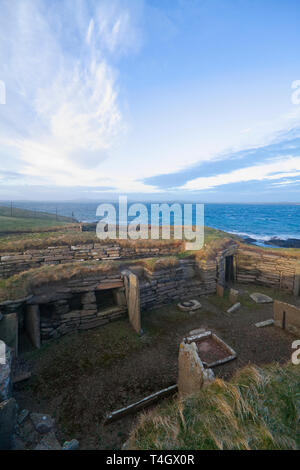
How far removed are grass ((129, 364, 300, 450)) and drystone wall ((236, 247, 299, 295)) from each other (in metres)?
10.1

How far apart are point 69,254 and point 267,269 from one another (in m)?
12.7

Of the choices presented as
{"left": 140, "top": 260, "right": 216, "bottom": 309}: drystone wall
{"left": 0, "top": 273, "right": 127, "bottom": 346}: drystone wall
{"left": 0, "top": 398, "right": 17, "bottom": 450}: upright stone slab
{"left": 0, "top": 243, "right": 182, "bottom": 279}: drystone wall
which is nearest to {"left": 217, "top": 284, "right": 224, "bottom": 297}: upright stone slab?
{"left": 140, "top": 260, "right": 216, "bottom": 309}: drystone wall

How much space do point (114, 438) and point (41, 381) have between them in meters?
2.90

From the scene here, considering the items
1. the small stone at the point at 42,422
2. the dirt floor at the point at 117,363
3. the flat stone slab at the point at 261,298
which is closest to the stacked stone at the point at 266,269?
the flat stone slab at the point at 261,298

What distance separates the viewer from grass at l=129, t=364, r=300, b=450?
2.92m

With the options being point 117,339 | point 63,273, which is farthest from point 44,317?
point 117,339

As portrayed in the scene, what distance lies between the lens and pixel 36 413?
5352 millimetres

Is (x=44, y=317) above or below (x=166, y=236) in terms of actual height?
below

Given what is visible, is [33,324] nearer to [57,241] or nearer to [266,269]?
[57,241]

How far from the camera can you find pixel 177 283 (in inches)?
459

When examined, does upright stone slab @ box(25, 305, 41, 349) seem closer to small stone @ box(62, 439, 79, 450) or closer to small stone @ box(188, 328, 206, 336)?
small stone @ box(62, 439, 79, 450)

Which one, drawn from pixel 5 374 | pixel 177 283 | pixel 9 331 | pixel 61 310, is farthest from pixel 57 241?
pixel 5 374

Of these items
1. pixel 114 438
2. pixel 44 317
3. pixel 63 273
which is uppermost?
pixel 63 273

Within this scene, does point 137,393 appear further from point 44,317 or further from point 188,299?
point 188,299
